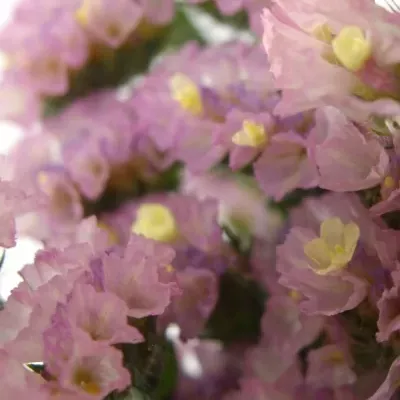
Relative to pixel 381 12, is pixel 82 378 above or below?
below

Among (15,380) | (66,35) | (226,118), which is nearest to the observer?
(15,380)

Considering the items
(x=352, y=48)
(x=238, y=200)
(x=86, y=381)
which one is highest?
(x=352, y=48)

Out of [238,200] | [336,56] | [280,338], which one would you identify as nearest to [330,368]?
[280,338]

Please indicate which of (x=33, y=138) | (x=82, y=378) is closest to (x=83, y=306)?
(x=82, y=378)

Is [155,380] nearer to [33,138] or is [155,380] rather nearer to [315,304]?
[315,304]

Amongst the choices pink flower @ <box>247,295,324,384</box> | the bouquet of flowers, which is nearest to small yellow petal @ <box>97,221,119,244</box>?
the bouquet of flowers

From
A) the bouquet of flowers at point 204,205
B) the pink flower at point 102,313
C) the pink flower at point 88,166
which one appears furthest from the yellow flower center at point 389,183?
the pink flower at point 88,166

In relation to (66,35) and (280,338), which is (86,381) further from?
(66,35)
